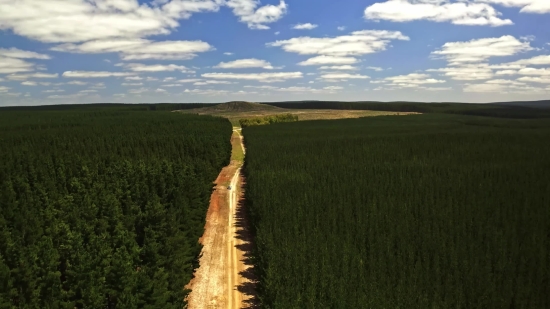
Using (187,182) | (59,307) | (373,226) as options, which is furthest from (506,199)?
(59,307)

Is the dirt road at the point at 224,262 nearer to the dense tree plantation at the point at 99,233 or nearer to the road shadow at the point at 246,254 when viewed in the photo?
the road shadow at the point at 246,254

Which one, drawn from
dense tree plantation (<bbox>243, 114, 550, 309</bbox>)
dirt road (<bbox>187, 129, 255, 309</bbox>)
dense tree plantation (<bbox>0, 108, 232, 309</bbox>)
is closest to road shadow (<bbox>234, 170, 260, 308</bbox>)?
dirt road (<bbox>187, 129, 255, 309</bbox>)

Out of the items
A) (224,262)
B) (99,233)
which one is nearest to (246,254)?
(224,262)

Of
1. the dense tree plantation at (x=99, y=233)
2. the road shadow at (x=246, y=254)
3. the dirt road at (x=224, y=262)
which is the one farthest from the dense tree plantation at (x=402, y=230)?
the dense tree plantation at (x=99, y=233)

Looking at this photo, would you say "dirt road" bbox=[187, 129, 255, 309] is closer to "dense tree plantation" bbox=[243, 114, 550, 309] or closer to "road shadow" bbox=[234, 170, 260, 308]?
"road shadow" bbox=[234, 170, 260, 308]

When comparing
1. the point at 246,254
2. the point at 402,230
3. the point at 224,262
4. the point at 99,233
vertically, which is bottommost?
the point at 224,262

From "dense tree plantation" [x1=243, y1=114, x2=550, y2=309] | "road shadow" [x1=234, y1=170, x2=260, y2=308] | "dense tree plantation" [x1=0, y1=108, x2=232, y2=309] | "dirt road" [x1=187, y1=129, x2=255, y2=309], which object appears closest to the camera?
"dense tree plantation" [x1=0, y1=108, x2=232, y2=309]

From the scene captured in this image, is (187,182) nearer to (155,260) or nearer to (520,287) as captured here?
(155,260)

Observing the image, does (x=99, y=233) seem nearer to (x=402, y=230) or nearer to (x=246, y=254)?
(x=246, y=254)
